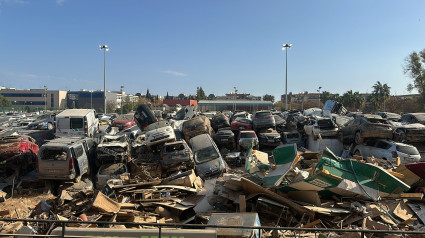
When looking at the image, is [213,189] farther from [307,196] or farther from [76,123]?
[76,123]

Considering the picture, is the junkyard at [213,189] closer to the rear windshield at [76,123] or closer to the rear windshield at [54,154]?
the rear windshield at [54,154]

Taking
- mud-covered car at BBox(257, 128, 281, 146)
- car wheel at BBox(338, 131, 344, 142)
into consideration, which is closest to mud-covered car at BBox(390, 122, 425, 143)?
car wheel at BBox(338, 131, 344, 142)

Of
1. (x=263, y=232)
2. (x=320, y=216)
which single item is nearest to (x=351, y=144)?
(x=320, y=216)

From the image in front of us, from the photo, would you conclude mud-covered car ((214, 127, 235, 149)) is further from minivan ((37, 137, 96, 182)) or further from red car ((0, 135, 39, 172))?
red car ((0, 135, 39, 172))

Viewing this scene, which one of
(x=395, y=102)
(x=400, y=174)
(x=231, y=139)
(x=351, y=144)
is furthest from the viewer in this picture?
(x=395, y=102)

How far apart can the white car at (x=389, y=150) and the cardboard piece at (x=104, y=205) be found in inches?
443

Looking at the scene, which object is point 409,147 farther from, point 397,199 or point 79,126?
point 79,126

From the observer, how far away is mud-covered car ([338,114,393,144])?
1345cm

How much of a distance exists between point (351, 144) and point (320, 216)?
949 centimetres

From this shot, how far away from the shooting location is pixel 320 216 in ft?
21.6

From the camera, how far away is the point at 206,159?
38.6 feet

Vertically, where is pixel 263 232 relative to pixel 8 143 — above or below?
below

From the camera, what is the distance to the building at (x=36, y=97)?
9288 centimetres

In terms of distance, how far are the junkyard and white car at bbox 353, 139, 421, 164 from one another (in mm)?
50
